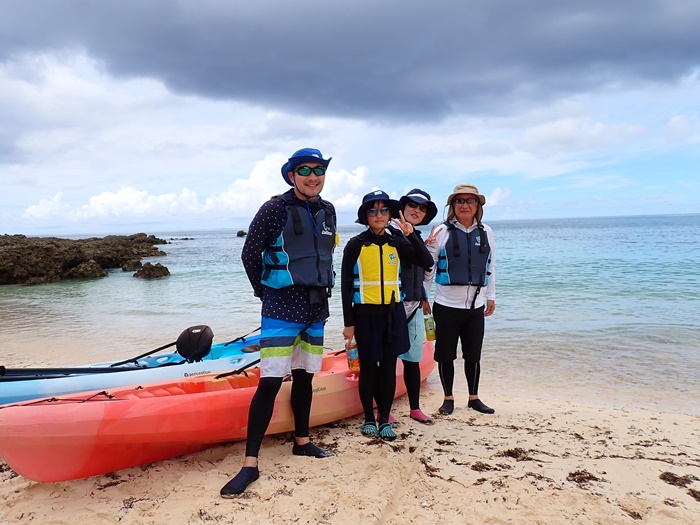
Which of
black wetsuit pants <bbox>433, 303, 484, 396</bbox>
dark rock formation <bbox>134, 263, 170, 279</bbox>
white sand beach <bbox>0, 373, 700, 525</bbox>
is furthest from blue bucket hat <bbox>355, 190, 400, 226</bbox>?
dark rock formation <bbox>134, 263, 170, 279</bbox>

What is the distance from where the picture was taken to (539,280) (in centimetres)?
1561

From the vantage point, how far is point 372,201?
3.45 meters

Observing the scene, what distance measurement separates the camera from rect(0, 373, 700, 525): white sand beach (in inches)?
104

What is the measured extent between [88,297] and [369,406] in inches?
572

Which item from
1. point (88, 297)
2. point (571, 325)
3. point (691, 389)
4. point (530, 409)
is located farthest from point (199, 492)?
point (88, 297)

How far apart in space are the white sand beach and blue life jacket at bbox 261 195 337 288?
4.26ft

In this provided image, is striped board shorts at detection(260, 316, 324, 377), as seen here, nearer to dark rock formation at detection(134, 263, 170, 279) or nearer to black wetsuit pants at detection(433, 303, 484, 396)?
black wetsuit pants at detection(433, 303, 484, 396)

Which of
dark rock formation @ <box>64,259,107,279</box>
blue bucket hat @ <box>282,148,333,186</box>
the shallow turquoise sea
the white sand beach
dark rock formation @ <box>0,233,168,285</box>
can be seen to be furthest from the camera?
dark rock formation @ <box>64,259,107,279</box>

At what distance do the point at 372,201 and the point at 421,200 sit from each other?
52cm

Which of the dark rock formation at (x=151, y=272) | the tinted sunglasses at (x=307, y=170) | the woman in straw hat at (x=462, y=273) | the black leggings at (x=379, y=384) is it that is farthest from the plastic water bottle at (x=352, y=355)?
the dark rock formation at (x=151, y=272)

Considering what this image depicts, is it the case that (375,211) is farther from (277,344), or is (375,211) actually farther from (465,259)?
(277,344)

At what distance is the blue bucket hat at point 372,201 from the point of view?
345 centimetres

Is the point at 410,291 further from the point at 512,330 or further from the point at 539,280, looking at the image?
the point at 539,280

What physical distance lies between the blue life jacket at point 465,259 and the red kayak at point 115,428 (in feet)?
5.18
